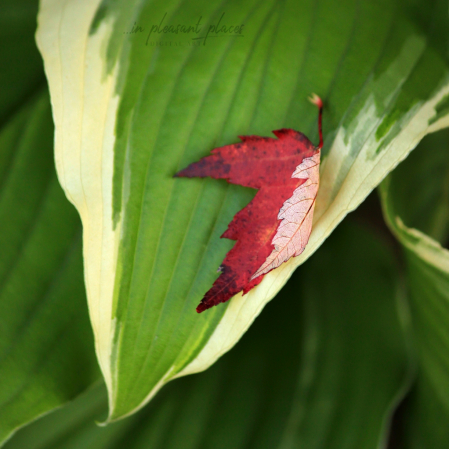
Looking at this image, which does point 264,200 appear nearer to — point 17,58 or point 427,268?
point 427,268

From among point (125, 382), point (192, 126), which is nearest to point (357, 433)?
point (125, 382)

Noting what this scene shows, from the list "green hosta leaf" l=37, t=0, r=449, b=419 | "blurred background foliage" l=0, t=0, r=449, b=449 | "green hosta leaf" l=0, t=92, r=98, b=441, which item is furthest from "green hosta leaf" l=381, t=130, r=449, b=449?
"green hosta leaf" l=0, t=92, r=98, b=441

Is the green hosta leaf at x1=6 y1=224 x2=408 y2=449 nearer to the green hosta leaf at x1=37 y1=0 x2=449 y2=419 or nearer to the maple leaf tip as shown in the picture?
the green hosta leaf at x1=37 y1=0 x2=449 y2=419

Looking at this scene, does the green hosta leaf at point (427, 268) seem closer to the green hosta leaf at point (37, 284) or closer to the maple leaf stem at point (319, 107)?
the maple leaf stem at point (319, 107)

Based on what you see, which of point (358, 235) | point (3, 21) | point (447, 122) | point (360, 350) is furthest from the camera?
point (358, 235)

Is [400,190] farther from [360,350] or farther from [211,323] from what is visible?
[211,323]

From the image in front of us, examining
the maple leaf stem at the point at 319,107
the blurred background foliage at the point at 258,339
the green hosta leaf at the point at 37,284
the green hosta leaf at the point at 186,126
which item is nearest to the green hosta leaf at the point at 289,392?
the blurred background foliage at the point at 258,339

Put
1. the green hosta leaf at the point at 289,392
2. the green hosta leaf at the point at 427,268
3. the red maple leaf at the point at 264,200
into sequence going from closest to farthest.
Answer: the red maple leaf at the point at 264,200 → the green hosta leaf at the point at 427,268 → the green hosta leaf at the point at 289,392
